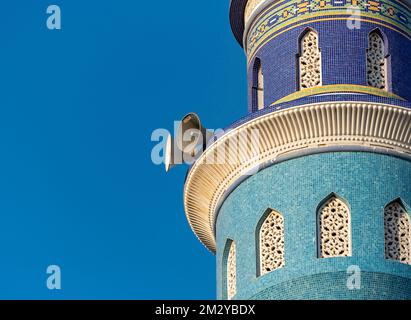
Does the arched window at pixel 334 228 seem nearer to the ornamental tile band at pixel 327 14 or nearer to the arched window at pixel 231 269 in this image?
the arched window at pixel 231 269

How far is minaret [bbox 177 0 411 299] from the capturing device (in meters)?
33.1

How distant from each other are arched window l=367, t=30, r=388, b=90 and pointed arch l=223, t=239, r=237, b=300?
2.87 m

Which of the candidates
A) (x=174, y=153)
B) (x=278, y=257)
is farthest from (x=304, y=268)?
(x=174, y=153)

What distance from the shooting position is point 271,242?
33.7 metres

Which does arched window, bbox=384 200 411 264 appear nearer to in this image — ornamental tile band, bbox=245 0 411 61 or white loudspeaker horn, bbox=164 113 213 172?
white loudspeaker horn, bbox=164 113 213 172

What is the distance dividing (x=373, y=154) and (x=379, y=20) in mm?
2398

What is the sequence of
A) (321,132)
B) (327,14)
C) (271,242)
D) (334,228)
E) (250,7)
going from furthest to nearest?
(250,7) → (327,14) → (321,132) → (271,242) → (334,228)

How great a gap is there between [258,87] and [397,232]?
3442mm

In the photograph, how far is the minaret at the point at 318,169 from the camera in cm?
3312

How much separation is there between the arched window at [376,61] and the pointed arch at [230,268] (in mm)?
2867

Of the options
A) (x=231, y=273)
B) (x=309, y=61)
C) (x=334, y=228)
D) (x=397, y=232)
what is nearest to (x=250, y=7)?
(x=309, y=61)

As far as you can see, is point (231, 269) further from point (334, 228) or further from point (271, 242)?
point (334, 228)

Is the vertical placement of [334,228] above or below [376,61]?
below
